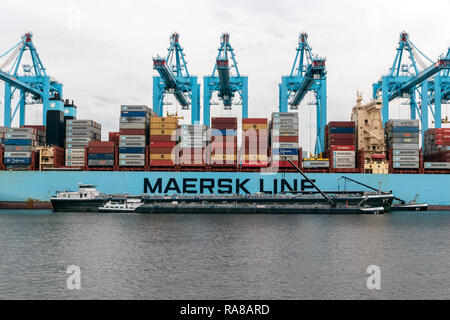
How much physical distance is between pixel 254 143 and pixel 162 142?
1409 centimetres

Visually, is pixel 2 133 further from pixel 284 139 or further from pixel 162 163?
pixel 284 139

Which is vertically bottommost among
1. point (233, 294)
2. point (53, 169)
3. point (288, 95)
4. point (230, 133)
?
point (233, 294)

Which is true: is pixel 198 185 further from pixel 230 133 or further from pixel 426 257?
pixel 426 257

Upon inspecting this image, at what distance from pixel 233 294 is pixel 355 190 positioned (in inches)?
2035

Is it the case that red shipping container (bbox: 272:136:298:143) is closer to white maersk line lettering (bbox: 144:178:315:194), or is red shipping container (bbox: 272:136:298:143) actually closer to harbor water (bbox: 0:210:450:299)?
white maersk line lettering (bbox: 144:178:315:194)

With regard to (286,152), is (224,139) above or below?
above

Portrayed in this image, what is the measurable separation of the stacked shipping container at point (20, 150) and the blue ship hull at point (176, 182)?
1797mm

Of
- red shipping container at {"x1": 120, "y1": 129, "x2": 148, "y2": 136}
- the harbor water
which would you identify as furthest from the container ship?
the harbor water

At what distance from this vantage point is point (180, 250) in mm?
32594

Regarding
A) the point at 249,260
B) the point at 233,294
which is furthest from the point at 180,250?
the point at 233,294

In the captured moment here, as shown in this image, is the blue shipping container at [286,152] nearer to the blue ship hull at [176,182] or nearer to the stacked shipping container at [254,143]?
the stacked shipping container at [254,143]

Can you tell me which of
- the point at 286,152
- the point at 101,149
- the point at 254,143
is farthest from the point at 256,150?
the point at 101,149

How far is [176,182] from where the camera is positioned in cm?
6869
